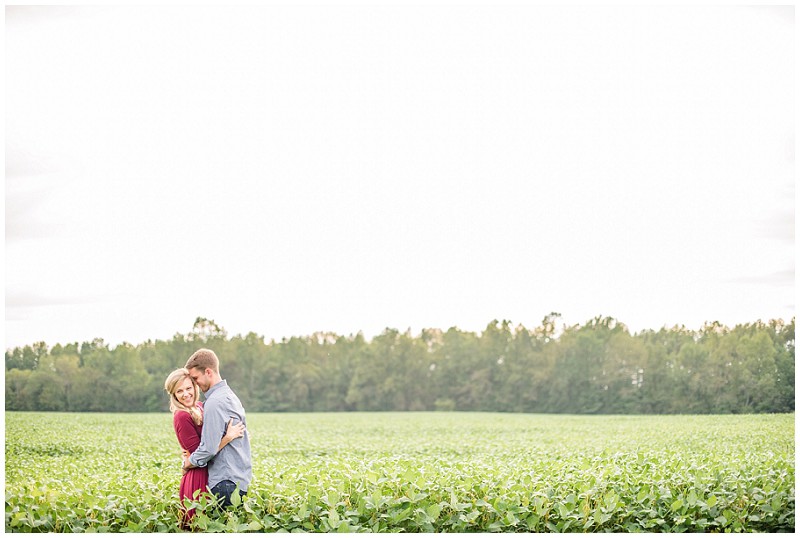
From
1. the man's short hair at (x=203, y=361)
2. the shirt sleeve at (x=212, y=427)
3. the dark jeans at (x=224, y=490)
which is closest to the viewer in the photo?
the shirt sleeve at (x=212, y=427)

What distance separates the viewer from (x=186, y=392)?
14.5ft

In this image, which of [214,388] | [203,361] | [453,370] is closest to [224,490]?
[214,388]

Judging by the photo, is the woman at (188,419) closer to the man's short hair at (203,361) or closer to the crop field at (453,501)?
the man's short hair at (203,361)

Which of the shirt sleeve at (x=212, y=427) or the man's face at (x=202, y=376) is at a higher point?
the man's face at (x=202, y=376)

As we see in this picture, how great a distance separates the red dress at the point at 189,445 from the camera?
443 cm

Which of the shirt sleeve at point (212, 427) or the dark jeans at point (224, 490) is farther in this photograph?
the dark jeans at point (224, 490)

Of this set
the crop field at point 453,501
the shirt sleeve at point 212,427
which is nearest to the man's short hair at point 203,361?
the shirt sleeve at point 212,427

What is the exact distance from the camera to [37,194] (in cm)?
812

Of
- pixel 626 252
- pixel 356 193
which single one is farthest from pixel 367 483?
pixel 626 252

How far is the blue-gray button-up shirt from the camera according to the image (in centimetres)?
435

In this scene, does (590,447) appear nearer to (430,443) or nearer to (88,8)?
(430,443)

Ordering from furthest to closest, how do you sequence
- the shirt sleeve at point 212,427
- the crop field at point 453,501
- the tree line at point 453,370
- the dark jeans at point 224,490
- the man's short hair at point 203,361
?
the tree line at point 453,370
the crop field at point 453,501
the dark jeans at point 224,490
the man's short hair at point 203,361
the shirt sleeve at point 212,427

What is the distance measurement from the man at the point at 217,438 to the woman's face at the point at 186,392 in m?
0.05

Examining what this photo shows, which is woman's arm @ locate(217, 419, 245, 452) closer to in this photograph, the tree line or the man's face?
the man's face
